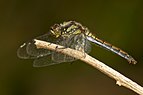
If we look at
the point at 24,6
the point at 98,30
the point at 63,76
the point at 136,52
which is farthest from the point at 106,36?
the point at 24,6

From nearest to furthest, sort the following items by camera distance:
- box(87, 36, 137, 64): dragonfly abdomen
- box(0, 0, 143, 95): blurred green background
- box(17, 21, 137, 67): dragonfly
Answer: box(17, 21, 137, 67): dragonfly < box(87, 36, 137, 64): dragonfly abdomen < box(0, 0, 143, 95): blurred green background

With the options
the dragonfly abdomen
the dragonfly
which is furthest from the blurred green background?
the dragonfly

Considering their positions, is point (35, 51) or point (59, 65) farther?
point (59, 65)

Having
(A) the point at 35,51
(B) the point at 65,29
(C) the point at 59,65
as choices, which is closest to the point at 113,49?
(B) the point at 65,29

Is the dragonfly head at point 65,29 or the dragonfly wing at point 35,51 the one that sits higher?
the dragonfly head at point 65,29

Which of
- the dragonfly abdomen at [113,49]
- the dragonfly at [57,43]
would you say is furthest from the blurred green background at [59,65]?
the dragonfly at [57,43]

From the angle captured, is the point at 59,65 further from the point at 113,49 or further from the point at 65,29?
the point at 65,29

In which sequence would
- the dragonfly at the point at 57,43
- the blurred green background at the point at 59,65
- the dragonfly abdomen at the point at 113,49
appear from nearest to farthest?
the dragonfly at the point at 57,43 < the dragonfly abdomen at the point at 113,49 < the blurred green background at the point at 59,65

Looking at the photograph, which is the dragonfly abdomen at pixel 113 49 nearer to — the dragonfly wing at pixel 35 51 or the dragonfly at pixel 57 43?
the dragonfly at pixel 57 43

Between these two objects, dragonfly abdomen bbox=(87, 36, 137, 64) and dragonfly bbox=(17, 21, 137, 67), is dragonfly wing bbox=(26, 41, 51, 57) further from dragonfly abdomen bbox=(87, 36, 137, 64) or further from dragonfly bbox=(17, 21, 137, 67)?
dragonfly abdomen bbox=(87, 36, 137, 64)
